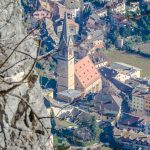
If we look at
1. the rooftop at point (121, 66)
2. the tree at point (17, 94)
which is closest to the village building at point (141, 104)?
the rooftop at point (121, 66)

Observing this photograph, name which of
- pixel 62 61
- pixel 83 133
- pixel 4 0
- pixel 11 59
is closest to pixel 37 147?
pixel 11 59

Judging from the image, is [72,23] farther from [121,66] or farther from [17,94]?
[17,94]

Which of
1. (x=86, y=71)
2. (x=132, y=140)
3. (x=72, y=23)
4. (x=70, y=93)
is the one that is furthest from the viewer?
(x=72, y=23)

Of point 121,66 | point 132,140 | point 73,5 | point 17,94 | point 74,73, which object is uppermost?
point 17,94

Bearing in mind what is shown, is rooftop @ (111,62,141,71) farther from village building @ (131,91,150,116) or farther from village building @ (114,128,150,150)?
village building @ (114,128,150,150)

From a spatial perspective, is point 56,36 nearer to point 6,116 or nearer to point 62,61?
point 62,61

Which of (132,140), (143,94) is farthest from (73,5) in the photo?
(132,140)
